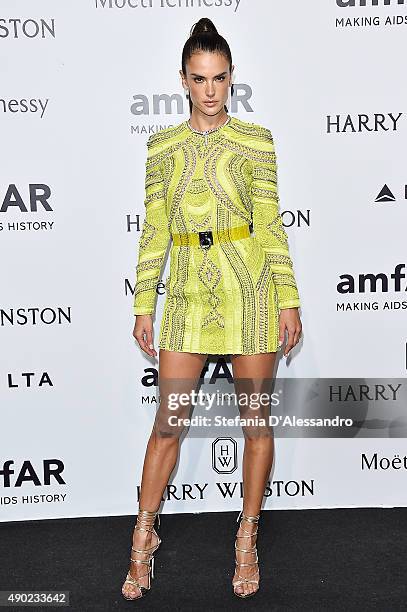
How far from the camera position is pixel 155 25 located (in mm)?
2922

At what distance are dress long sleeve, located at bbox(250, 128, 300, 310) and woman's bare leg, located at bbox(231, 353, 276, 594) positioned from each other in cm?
24

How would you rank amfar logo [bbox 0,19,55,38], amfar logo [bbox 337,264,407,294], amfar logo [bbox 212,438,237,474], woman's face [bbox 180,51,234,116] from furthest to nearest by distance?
amfar logo [bbox 212,438,237,474], amfar logo [bbox 337,264,407,294], amfar logo [bbox 0,19,55,38], woman's face [bbox 180,51,234,116]

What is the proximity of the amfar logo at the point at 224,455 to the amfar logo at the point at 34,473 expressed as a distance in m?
0.63

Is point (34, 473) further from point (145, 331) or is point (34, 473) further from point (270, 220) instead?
point (270, 220)

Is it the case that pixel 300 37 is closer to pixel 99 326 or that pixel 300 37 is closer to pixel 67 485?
pixel 99 326

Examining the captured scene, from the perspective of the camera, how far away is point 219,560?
2.87 metres

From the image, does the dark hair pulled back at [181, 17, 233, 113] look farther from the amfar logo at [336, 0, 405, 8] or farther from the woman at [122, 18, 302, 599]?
the amfar logo at [336, 0, 405, 8]

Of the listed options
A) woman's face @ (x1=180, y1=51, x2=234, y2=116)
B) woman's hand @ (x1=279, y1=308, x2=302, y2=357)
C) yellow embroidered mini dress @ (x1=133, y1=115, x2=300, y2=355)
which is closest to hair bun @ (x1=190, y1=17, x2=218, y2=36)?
woman's face @ (x1=180, y1=51, x2=234, y2=116)

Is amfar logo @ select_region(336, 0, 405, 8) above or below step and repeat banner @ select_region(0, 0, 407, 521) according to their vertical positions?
above

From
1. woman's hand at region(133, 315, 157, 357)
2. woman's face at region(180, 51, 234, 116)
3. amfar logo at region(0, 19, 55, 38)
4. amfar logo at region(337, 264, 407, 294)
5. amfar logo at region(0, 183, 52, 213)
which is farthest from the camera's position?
amfar logo at region(337, 264, 407, 294)

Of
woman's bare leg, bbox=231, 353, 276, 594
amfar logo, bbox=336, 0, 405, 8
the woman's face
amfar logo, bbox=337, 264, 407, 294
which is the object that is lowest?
woman's bare leg, bbox=231, 353, 276, 594

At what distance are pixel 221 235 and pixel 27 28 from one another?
1.10 metres

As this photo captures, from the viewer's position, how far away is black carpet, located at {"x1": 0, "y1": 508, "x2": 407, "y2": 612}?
260 centimetres

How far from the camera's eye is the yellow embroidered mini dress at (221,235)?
253 cm
